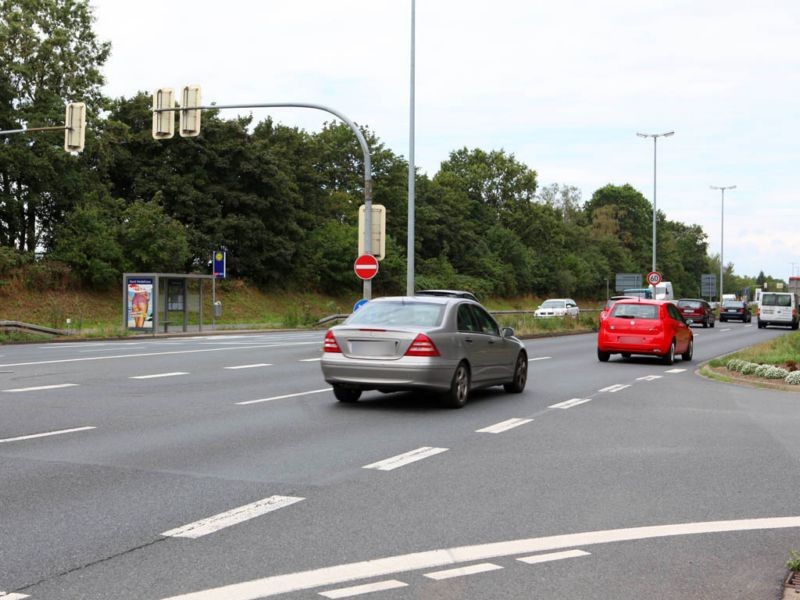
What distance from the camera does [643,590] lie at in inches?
175

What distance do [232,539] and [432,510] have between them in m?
1.42

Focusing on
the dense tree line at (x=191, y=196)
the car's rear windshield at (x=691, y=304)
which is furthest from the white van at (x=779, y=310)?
the dense tree line at (x=191, y=196)

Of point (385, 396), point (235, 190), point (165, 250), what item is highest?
point (235, 190)

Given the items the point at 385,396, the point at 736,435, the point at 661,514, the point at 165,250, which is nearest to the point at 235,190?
the point at 165,250

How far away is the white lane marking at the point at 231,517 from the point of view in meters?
5.41

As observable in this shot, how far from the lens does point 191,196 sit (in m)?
48.6

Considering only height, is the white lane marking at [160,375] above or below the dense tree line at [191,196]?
below

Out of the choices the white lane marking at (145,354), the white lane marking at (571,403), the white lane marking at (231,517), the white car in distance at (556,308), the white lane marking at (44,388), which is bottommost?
the white lane marking at (145,354)

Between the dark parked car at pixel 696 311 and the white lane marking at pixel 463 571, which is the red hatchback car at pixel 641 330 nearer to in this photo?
the white lane marking at pixel 463 571

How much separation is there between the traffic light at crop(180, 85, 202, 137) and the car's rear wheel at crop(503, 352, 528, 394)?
35.2 ft

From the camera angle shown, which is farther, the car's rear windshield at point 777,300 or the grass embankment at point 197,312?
the car's rear windshield at point 777,300

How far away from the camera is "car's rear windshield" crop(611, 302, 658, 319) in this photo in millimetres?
21875

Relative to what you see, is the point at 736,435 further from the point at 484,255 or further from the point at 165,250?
the point at 484,255

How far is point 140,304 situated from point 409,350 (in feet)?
76.8
